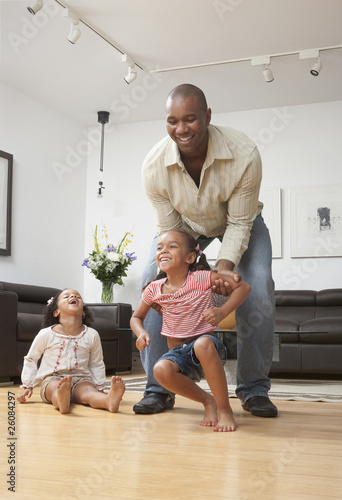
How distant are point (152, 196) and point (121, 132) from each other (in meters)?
4.54

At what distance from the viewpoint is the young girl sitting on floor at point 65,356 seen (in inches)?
100

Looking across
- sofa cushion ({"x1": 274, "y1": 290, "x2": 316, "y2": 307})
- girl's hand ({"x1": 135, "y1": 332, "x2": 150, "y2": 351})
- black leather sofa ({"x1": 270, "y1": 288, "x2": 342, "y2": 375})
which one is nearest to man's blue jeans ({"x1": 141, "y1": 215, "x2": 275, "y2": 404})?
girl's hand ({"x1": 135, "y1": 332, "x2": 150, "y2": 351})

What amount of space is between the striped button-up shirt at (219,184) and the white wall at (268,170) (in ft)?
12.3

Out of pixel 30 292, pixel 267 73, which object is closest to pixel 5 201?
pixel 30 292

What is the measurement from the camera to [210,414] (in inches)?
75.1

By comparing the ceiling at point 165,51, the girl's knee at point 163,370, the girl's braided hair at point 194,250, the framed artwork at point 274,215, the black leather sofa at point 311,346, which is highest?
the ceiling at point 165,51

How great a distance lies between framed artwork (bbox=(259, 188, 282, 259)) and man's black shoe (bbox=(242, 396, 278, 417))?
3.73 metres

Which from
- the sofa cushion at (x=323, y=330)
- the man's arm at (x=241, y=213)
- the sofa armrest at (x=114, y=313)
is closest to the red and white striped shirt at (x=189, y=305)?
the man's arm at (x=241, y=213)

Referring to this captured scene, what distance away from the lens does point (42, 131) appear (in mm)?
5918

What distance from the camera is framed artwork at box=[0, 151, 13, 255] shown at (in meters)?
5.31

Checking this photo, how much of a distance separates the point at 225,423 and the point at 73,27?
335 cm

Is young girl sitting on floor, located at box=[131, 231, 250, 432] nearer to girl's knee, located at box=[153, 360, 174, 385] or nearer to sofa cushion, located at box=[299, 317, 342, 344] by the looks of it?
girl's knee, located at box=[153, 360, 174, 385]

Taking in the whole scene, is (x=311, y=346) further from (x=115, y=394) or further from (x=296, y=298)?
(x=115, y=394)

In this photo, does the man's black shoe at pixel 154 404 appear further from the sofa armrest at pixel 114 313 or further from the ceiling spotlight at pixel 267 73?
the ceiling spotlight at pixel 267 73
